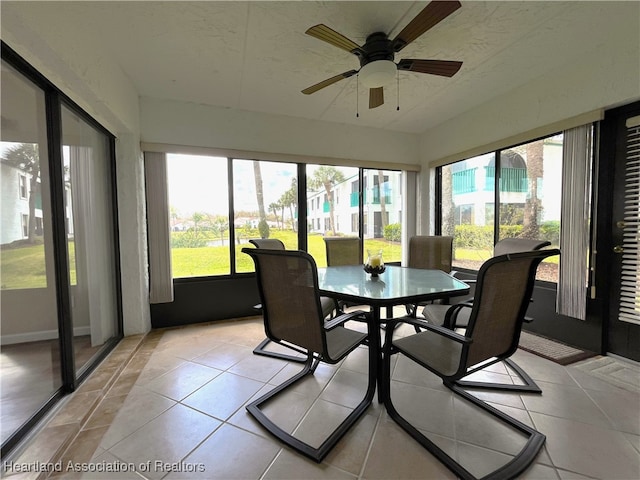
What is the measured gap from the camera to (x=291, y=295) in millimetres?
1453

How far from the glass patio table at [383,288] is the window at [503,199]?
1.38 m

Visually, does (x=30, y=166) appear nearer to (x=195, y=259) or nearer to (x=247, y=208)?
(x=195, y=259)

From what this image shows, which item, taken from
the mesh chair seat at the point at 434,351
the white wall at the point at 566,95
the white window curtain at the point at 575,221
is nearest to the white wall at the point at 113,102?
the mesh chair seat at the point at 434,351

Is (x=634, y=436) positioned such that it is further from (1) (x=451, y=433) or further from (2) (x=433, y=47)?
(2) (x=433, y=47)

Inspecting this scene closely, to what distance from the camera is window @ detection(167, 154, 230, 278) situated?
123 inches

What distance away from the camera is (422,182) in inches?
163

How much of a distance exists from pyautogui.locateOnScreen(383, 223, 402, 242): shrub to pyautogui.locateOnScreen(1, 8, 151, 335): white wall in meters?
3.25

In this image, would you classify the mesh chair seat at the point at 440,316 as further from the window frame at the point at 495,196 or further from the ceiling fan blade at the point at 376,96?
the ceiling fan blade at the point at 376,96

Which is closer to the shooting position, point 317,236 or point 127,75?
point 127,75

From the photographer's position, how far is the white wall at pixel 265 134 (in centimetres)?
292

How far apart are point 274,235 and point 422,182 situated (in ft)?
7.90

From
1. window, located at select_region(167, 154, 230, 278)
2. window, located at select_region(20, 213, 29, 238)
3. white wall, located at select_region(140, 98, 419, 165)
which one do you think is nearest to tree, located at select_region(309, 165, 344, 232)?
white wall, located at select_region(140, 98, 419, 165)

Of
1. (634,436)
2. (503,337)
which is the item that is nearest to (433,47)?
(503,337)

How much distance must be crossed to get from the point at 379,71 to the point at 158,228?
8.71ft
